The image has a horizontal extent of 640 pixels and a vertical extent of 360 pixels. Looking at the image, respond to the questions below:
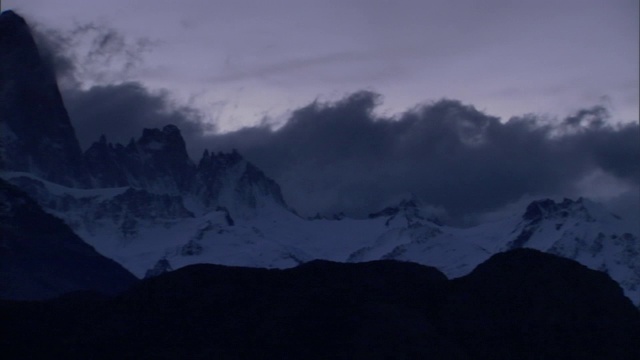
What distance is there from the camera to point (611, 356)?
91.8 metres

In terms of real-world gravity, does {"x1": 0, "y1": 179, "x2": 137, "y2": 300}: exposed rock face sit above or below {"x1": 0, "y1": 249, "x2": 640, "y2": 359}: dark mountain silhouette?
above

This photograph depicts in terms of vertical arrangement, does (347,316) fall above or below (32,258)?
below

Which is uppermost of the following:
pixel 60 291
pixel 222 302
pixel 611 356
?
pixel 60 291

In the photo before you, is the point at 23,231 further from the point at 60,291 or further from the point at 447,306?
the point at 447,306

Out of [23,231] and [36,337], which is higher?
[23,231]

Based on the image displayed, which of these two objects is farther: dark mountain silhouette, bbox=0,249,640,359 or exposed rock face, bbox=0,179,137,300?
exposed rock face, bbox=0,179,137,300

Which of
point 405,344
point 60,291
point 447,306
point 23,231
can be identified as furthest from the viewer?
point 23,231

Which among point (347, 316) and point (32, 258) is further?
point (32, 258)

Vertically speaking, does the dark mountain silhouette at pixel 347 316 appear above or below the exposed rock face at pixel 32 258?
below

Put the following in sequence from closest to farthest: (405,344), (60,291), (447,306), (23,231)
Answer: (405,344)
(447,306)
(60,291)
(23,231)

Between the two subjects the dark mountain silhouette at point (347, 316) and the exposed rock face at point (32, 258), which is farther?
the exposed rock face at point (32, 258)

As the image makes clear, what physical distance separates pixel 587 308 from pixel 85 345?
29.3 m

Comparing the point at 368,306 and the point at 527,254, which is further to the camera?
the point at 527,254

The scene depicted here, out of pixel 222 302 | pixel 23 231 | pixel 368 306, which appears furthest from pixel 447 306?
pixel 23 231
